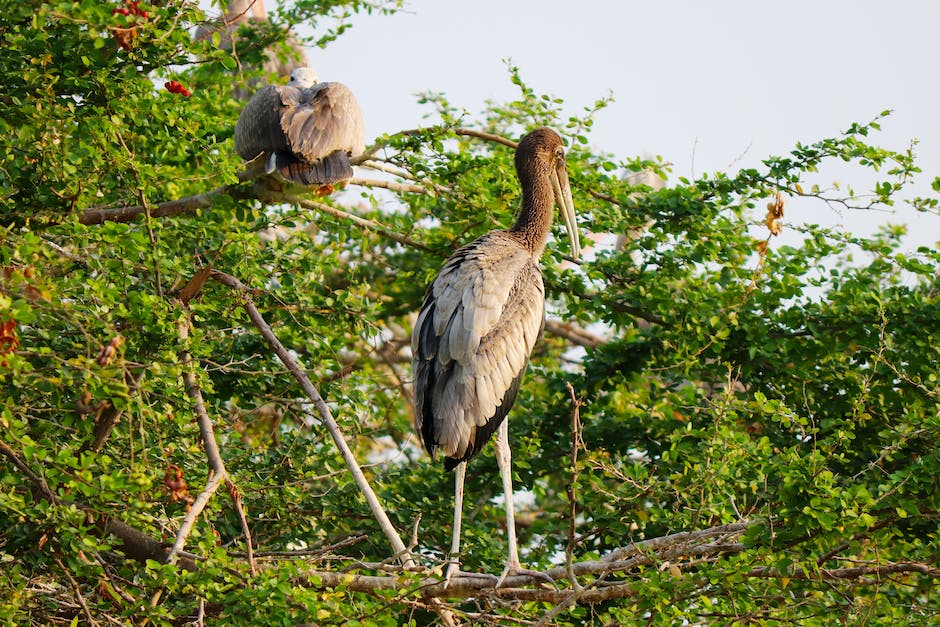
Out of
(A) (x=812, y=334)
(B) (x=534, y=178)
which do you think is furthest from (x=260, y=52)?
(A) (x=812, y=334)

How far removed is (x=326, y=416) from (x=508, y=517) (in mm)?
1206

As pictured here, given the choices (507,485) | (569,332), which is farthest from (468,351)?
(569,332)

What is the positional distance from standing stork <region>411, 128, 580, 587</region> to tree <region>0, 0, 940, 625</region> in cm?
46

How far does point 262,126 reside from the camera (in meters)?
6.95

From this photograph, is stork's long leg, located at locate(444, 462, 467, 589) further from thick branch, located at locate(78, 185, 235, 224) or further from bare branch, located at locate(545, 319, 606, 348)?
bare branch, located at locate(545, 319, 606, 348)

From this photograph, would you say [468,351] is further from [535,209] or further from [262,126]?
[262,126]

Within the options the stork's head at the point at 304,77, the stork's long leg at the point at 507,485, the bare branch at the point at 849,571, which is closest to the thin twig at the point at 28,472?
the stork's long leg at the point at 507,485

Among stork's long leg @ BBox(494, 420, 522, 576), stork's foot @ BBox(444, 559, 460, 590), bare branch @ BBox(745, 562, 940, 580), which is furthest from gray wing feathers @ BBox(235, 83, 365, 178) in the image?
bare branch @ BBox(745, 562, 940, 580)

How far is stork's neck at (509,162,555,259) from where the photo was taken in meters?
6.25

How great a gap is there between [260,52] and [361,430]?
3.46 m

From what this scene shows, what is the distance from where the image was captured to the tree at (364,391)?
427cm

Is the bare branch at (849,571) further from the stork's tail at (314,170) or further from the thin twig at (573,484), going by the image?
the stork's tail at (314,170)

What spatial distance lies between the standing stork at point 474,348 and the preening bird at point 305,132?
1.31 meters

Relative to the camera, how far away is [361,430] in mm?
6094
